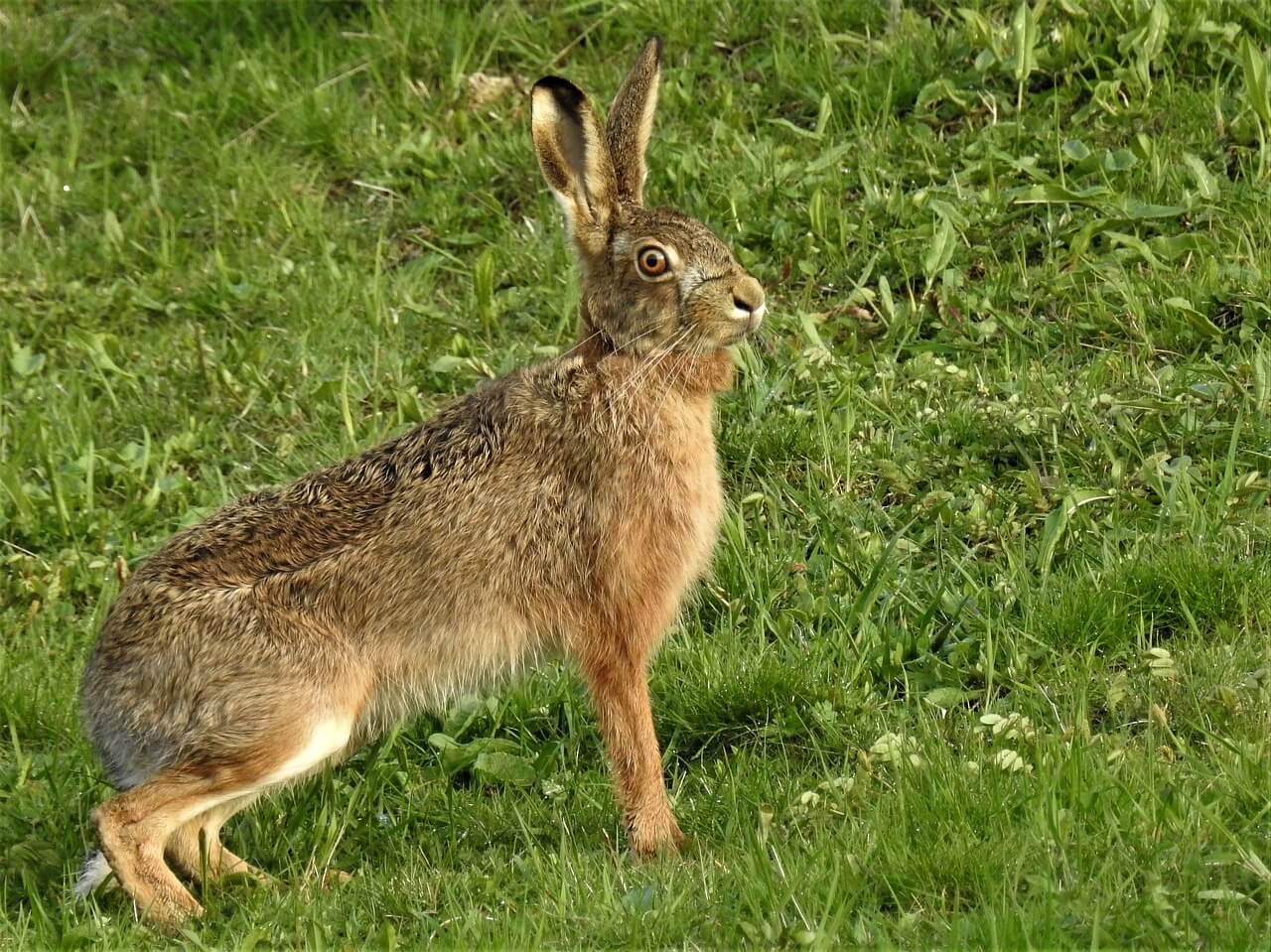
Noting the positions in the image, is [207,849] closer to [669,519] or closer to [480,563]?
[480,563]

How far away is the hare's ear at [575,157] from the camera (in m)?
5.77

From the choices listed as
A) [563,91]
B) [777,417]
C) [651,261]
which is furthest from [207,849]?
[777,417]

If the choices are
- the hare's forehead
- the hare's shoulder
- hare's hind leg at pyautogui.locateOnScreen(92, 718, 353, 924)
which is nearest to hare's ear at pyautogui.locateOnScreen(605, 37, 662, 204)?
the hare's forehead

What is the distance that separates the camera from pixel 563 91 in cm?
577

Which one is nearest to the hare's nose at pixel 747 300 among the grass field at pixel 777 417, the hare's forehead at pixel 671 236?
the hare's forehead at pixel 671 236

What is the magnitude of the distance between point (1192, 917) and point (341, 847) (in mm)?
2642

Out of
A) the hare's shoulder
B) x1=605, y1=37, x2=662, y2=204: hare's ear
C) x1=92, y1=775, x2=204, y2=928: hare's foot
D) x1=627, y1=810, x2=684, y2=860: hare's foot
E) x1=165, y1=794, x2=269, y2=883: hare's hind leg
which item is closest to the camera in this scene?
x1=92, y1=775, x2=204, y2=928: hare's foot

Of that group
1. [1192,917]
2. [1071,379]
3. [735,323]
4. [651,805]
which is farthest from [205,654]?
[1071,379]

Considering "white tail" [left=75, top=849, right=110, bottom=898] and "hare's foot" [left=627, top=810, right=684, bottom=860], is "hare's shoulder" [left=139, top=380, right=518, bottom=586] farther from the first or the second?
"hare's foot" [left=627, top=810, right=684, bottom=860]

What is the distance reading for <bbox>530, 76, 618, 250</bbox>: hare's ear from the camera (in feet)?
18.9

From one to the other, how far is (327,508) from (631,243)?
4.03 ft

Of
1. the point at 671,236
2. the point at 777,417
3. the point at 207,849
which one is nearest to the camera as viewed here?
the point at 207,849

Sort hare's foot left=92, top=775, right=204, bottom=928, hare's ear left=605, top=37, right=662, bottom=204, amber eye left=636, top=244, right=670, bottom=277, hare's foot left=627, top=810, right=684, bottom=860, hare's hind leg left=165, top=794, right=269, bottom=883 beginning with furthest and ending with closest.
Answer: hare's ear left=605, top=37, right=662, bottom=204 < amber eye left=636, top=244, right=670, bottom=277 < hare's hind leg left=165, top=794, right=269, bottom=883 < hare's foot left=627, top=810, right=684, bottom=860 < hare's foot left=92, top=775, right=204, bottom=928

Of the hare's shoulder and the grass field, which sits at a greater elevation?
the hare's shoulder
